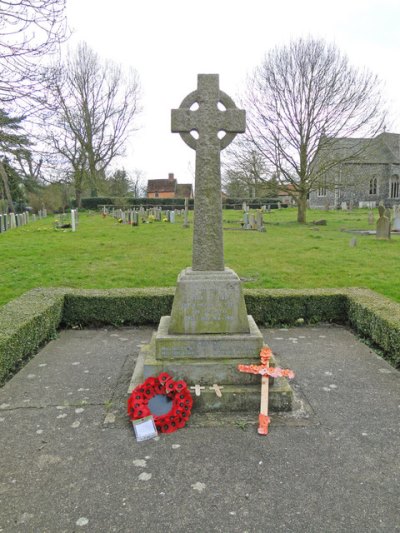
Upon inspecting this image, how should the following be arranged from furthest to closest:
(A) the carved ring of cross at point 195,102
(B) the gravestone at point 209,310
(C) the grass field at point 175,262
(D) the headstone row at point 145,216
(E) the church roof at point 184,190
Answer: (E) the church roof at point 184,190
(D) the headstone row at point 145,216
(C) the grass field at point 175,262
(A) the carved ring of cross at point 195,102
(B) the gravestone at point 209,310

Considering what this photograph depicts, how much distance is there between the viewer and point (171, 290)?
676 cm

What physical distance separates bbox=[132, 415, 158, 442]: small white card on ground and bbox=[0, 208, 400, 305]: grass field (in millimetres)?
4748

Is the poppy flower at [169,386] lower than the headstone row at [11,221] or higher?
lower

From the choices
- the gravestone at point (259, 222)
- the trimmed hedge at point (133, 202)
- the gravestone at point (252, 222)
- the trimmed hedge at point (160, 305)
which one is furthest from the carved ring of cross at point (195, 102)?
the trimmed hedge at point (133, 202)

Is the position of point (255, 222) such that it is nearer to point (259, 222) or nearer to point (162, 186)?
point (259, 222)

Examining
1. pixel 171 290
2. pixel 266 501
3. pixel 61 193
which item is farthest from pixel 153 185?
pixel 266 501

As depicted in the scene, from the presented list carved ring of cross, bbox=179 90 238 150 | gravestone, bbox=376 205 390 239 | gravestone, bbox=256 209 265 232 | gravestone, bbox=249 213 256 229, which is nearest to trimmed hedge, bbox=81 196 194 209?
gravestone, bbox=249 213 256 229

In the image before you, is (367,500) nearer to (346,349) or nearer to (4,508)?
(4,508)

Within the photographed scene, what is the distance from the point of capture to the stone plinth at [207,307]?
13.3 feet

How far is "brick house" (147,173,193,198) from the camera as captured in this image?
71188 millimetres

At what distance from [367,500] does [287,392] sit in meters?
1.24

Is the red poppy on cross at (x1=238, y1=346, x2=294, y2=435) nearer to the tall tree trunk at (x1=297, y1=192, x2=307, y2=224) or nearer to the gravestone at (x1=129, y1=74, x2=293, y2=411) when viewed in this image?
the gravestone at (x1=129, y1=74, x2=293, y2=411)

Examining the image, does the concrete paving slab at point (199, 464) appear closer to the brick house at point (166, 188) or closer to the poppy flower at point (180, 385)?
the poppy flower at point (180, 385)

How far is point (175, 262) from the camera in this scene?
1089 cm
